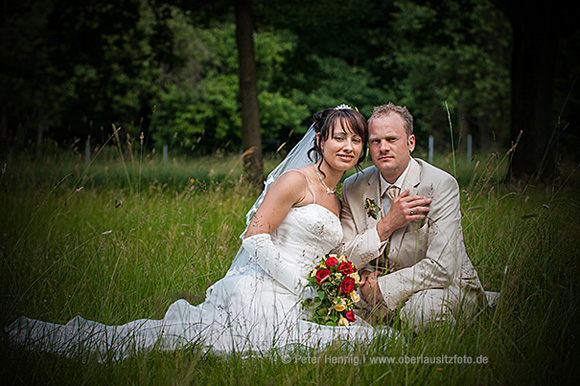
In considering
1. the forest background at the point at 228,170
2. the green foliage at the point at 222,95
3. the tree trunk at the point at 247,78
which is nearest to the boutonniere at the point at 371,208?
the forest background at the point at 228,170

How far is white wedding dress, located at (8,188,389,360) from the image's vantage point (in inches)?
110

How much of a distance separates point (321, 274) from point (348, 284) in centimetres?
18

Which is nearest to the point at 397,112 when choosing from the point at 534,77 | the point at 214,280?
the point at 214,280

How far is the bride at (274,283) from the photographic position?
294 cm

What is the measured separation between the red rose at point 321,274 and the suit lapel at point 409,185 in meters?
0.71

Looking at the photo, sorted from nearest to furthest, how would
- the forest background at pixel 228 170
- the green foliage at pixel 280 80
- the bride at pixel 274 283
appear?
the forest background at pixel 228 170 < the bride at pixel 274 283 < the green foliage at pixel 280 80

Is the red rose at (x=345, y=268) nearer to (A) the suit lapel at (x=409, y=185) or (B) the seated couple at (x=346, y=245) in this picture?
(B) the seated couple at (x=346, y=245)

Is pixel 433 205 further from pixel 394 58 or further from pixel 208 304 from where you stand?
pixel 394 58

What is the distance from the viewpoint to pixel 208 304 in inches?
135

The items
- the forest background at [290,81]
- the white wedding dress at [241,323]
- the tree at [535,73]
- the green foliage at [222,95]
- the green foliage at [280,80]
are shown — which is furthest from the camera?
the green foliage at [222,95]

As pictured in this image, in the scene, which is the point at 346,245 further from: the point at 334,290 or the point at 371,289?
the point at 334,290

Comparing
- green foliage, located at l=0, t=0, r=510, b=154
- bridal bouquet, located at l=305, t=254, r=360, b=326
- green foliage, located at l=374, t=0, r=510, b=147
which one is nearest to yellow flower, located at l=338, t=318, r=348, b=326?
bridal bouquet, located at l=305, t=254, r=360, b=326

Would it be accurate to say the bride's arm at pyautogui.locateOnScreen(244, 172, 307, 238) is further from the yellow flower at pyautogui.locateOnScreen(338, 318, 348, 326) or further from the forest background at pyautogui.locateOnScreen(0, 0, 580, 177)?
the forest background at pyautogui.locateOnScreen(0, 0, 580, 177)

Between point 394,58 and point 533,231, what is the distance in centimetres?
2447
